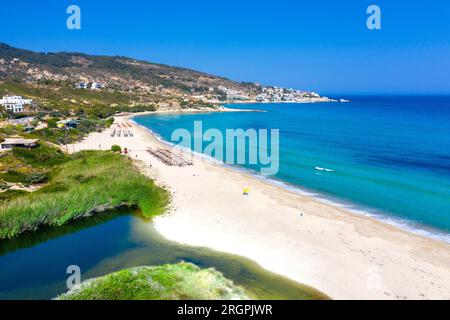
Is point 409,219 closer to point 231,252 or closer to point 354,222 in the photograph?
point 354,222

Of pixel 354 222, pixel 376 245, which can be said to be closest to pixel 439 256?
pixel 376 245

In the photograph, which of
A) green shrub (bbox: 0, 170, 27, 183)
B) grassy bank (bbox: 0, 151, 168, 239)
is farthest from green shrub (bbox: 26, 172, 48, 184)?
grassy bank (bbox: 0, 151, 168, 239)

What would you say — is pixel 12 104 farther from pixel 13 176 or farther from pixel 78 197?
pixel 78 197

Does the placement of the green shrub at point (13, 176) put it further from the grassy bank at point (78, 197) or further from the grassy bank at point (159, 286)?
the grassy bank at point (159, 286)

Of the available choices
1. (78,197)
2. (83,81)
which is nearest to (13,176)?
(78,197)

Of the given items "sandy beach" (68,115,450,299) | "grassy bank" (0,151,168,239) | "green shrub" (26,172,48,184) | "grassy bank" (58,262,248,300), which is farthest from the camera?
"green shrub" (26,172,48,184)

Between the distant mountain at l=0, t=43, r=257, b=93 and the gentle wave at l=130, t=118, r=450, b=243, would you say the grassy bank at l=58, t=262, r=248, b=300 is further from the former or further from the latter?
the distant mountain at l=0, t=43, r=257, b=93
